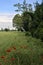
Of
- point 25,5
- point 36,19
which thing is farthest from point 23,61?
point 25,5

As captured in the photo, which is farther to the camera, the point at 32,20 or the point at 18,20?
the point at 18,20

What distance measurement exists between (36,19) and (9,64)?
2599 centimetres

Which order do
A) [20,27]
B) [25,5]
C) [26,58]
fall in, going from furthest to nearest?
1. [20,27]
2. [25,5]
3. [26,58]

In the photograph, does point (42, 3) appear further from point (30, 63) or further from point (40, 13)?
point (30, 63)

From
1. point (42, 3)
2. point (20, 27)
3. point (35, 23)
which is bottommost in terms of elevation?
point (20, 27)

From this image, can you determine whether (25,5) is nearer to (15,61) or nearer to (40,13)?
(40,13)

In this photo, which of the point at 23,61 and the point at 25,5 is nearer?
the point at 23,61

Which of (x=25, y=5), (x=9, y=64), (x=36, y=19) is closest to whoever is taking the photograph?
(x=9, y=64)

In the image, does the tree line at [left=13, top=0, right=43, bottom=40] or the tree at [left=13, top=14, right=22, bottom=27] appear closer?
the tree line at [left=13, top=0, right=43, bottom=40]

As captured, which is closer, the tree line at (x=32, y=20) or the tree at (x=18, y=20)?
the tree line at (x=32, y=20)

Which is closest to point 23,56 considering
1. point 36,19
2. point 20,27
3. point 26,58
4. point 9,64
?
point 26,58

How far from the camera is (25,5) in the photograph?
58.0 metres

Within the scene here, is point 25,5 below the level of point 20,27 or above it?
above

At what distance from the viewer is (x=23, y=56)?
424 inches
